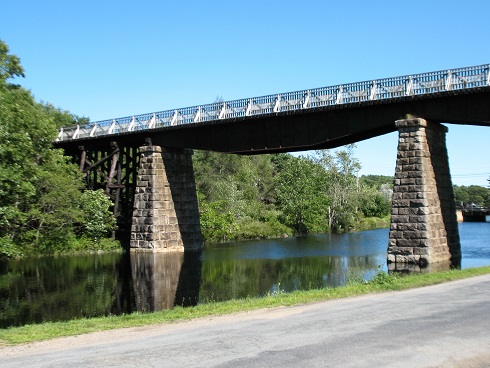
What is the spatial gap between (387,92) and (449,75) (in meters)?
3.42

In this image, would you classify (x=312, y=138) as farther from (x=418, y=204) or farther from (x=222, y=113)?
(x=418, y=204)

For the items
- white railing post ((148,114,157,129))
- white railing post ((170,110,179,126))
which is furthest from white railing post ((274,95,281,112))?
white railing post ((148,114,157,129))

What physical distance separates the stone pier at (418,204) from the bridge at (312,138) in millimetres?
53

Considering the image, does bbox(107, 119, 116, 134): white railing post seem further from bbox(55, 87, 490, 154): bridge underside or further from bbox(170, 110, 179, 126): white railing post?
bbox(170, 110, 179, 126): white railing post

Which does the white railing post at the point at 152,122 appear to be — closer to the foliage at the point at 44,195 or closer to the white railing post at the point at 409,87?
the foliage at the point at 44,195

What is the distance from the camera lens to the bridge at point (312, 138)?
28.7 m

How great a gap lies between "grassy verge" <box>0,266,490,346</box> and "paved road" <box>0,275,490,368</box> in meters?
0.74

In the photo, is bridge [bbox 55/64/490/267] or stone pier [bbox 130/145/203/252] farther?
stone pier [bbox 130/145/203/252]

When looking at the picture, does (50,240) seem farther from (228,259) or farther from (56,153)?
(228,259)

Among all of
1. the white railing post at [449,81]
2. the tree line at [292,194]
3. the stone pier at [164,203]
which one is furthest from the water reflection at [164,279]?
the tree line at [292,194]

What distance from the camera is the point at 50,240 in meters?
43.8

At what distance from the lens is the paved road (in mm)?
9273

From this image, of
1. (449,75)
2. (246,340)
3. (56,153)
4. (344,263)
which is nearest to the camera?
(246,340)

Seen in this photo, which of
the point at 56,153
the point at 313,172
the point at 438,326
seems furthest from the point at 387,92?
the point at 313,172
